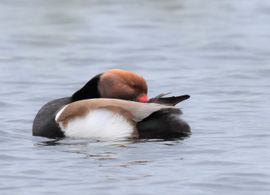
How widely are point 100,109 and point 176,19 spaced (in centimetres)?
867

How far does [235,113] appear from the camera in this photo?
1291 centimetres

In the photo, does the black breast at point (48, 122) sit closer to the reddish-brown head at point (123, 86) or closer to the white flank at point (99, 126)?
the white flank at point (99, 126)

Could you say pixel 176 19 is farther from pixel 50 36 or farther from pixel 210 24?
pixel 50 36

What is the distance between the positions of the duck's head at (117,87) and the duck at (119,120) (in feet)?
1.22

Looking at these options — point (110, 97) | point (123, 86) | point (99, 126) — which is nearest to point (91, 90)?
point (110, 97)

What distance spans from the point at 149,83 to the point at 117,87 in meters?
3.45

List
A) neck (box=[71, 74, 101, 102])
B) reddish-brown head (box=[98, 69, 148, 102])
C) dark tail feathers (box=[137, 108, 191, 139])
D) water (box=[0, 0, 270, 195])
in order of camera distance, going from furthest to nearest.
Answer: neck (box=[71, 74, 101, 102]), reddish-brown head (box=[98, 69, 148, 102]), dark tail feathers (box=[137, 108, 191, 139]), water (box=[0, 0, 270, 195])

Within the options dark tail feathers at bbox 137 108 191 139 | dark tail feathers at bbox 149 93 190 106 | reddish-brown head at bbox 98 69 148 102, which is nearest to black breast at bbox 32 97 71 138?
reddish-brown head at bbox 98 69 148 102

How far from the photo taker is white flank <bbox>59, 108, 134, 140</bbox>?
11.2 metres

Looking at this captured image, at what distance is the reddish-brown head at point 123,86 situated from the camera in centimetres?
1166

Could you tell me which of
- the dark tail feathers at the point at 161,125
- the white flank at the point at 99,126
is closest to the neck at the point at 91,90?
the white flank at the point at 99,126

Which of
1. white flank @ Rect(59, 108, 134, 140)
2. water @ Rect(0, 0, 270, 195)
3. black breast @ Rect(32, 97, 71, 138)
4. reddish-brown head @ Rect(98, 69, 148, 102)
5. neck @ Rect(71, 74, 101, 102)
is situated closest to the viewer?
water @ Rect(0, 0, 270, 195)

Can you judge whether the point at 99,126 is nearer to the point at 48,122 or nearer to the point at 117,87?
the point at 48,122

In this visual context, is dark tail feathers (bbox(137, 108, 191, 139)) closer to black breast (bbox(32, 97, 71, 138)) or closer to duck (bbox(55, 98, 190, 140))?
duck (bbox(55, 98, 190, 140))
